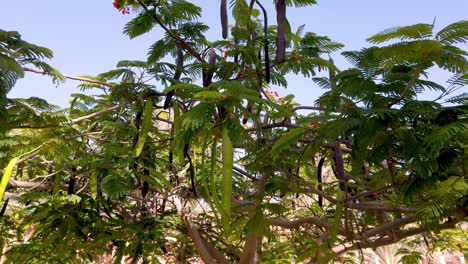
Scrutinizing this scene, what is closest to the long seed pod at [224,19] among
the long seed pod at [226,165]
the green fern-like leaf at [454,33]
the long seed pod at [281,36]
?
the long seed pod at [281,36]

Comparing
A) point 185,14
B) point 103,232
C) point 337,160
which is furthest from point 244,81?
point 103,232

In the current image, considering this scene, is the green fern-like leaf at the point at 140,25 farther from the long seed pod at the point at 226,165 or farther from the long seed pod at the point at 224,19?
the long seed pod at the point at 226,165

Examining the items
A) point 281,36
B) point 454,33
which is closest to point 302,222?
point 281,36

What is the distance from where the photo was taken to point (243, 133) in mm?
2355

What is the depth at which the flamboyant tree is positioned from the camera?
6.79ft

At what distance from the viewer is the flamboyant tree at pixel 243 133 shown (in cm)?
207

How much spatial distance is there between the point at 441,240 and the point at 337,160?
291 cm

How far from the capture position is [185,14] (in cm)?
327

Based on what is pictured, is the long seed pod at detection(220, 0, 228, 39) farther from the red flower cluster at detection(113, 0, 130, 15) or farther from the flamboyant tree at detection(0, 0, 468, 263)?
the red flower cluster at detection(113, 0, 130, 15)

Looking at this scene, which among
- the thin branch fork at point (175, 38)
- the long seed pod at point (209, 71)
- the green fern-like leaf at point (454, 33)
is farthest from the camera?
the long seed pod at point (209, 71)

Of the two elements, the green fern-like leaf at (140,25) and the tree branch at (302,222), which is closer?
the green fern-like leaf at (140,25)

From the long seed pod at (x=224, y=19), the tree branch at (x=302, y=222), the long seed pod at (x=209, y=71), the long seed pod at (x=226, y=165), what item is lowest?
the long seed pod at (x=226, y=165)

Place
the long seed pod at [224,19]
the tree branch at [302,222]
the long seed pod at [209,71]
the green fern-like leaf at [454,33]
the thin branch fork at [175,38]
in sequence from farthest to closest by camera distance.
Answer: the tree branch at [302,222] → the long seed pod at [224,19] → the long seed pod at [209,71] → the thin branch fork at [175,38] → the green fern-like leaf at [454,33]

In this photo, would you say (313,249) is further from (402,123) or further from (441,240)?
(402,123)
